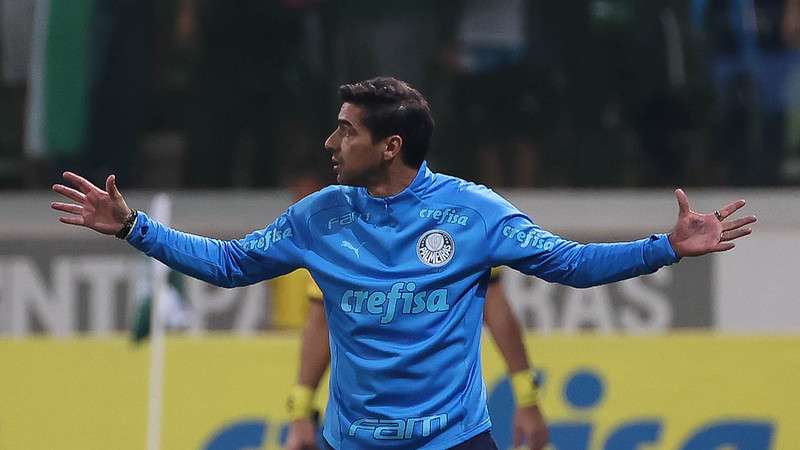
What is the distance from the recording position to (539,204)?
11.0 meters

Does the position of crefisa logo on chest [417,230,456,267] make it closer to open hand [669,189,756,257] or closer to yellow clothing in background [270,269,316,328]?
open hand [669,189,756,257]

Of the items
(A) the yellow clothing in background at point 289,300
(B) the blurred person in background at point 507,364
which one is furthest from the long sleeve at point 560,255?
(A) the yellow clothing in background at point 289,300

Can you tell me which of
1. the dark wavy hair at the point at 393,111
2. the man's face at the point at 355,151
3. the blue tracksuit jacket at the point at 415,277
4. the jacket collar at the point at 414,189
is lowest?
the blue tracksuit jacket at the point at 415,277

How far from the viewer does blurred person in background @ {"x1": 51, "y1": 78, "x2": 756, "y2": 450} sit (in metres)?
4.57

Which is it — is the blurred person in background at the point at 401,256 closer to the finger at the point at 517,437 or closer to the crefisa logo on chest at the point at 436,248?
the crefisa logo on chest at the point at 436,248

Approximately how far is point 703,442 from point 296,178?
4042 mm

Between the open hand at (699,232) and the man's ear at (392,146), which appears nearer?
the open hand at (699,232)

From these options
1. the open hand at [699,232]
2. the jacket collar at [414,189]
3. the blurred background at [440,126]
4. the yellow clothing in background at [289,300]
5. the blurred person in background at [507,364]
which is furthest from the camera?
the blurred background at [440,126]

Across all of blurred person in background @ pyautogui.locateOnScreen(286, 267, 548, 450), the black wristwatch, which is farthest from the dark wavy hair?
blurred person in background @ pyautogui.locateOnScreen(286, 267, 548, 450)

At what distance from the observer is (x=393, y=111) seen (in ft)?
15.3

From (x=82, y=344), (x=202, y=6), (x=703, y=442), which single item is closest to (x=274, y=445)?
(x=82, y=344)

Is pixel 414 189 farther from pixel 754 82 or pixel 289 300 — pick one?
pixel 754 82

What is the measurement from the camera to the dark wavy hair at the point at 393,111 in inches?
183

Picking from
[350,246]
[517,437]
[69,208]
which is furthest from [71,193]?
A: [517,437]
